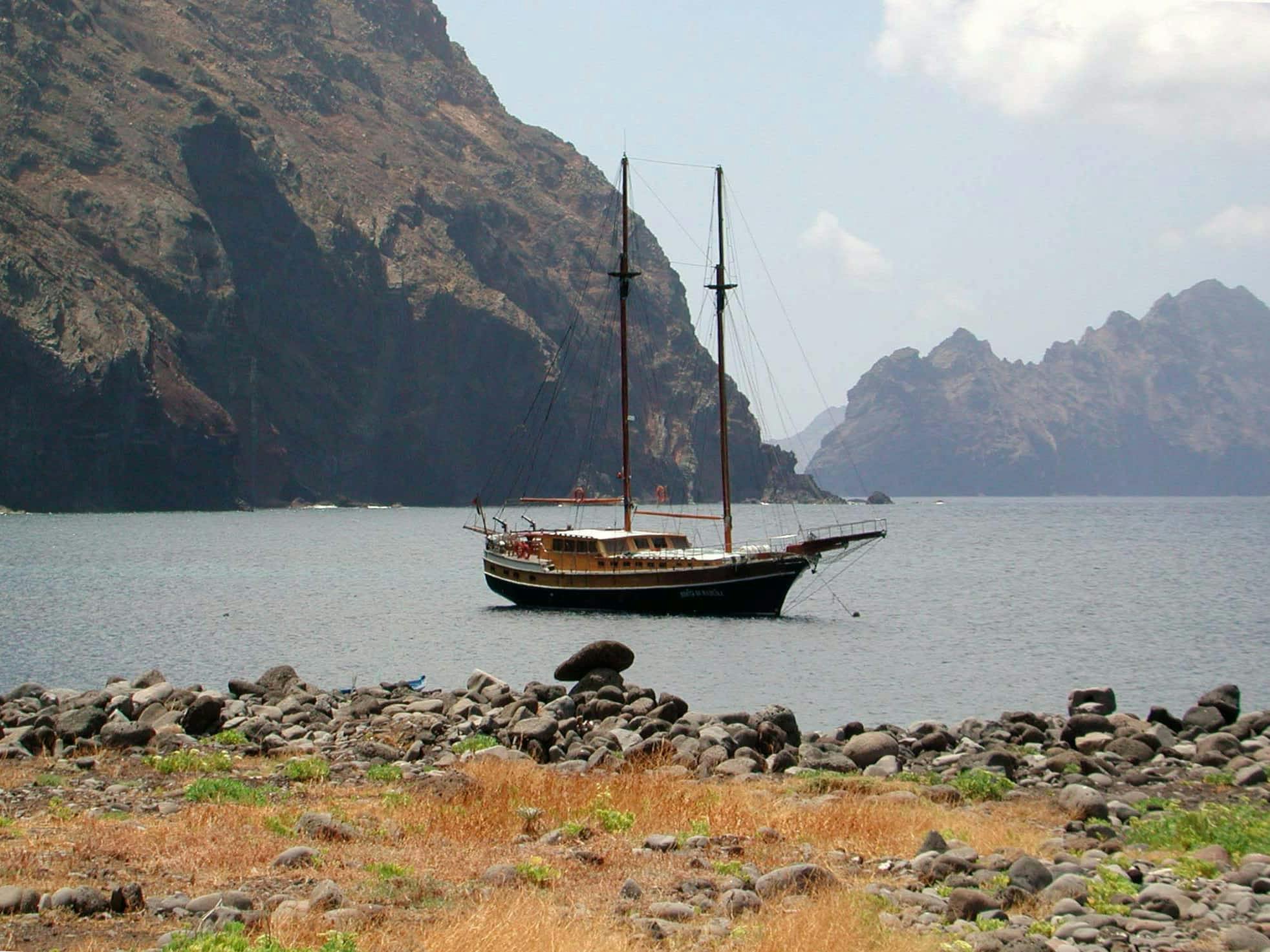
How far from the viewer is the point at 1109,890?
41.9 ft

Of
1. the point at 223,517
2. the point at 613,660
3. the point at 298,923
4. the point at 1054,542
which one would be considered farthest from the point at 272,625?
the point at 223,517

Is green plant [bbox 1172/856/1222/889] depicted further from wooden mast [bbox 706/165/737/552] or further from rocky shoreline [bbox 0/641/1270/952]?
wooden mast [bbox 706/165/737/552]

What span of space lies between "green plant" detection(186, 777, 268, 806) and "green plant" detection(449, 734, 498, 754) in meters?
4.63

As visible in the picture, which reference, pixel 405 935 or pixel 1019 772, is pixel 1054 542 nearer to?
pixel 1019 772

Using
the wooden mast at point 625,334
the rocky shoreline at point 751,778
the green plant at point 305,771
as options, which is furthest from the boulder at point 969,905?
the wooden mast at point 625,334

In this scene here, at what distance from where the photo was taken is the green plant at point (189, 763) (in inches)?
782

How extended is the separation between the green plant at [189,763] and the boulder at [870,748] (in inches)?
→ 383

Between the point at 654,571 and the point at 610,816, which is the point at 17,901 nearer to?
the point at 610,816

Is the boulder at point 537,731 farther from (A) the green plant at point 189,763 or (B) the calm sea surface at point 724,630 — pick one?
(B) the calm sea surface at point 724,630

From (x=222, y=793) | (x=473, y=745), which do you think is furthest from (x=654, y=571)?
(x=222, y=793)

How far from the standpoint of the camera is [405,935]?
10844mm

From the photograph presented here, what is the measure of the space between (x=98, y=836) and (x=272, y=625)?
142ft

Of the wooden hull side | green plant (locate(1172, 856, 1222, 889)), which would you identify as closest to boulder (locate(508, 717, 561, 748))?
green plant (locate(1172, 856, 1222, 889))

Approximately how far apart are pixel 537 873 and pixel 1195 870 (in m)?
6.35
